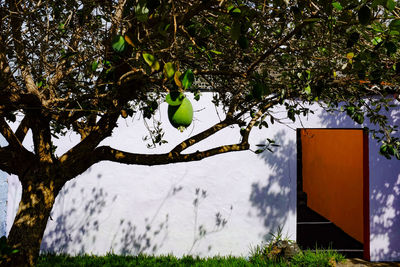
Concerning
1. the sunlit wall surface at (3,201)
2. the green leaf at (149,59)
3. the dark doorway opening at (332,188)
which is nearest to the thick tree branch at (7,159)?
the green leaf at (149,59)

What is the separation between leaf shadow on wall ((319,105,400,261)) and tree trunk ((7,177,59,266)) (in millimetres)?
5216

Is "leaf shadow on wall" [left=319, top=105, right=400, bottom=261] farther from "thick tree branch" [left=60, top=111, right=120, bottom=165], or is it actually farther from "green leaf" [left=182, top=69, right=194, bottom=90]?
"green leaf" [left=182, top=69, right=194, bottom=90]

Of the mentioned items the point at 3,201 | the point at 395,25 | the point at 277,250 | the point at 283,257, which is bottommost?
the point at 283,257

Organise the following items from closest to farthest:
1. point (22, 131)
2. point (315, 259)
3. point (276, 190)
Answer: point (22, 131)
point (315, 259)
point (276, 190)

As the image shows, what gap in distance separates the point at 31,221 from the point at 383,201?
602cm

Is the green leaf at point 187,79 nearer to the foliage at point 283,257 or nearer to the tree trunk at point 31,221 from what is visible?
the tree trunk at point 31,221

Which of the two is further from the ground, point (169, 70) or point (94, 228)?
point (169, 70)

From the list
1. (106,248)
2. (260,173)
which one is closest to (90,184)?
(106,248)

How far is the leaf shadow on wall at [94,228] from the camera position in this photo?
660cm

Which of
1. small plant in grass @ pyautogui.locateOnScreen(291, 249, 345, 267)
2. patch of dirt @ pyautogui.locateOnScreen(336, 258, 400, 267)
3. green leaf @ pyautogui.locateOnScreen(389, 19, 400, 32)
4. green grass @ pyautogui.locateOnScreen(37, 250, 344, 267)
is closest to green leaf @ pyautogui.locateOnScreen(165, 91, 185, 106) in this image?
green leaf @ pyautogui.locateOnScreen(389, 19, 400, 32)

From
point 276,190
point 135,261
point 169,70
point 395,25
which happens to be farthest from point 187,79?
point 276,190

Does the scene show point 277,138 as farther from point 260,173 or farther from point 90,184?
point 90,184

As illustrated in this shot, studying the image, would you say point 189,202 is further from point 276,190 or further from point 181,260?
point 276,190

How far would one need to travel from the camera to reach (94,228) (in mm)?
6648
